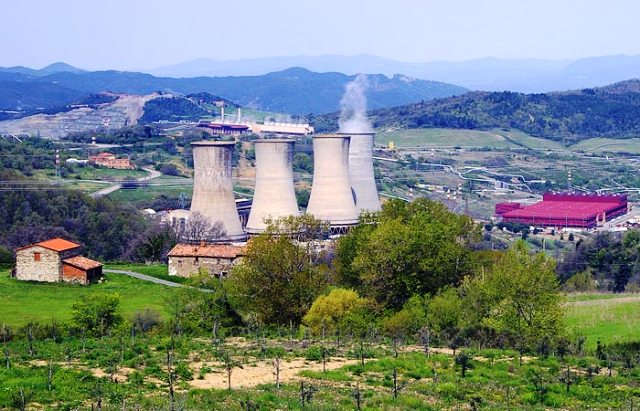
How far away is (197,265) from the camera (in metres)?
32.9

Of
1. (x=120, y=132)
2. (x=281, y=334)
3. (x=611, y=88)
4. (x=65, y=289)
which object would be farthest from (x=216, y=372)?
(x=611, y=88)

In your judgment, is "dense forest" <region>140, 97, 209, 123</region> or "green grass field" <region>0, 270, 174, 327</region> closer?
"green grass field" <region>0, 270, 174, 327</region>

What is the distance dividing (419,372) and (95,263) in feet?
52.5

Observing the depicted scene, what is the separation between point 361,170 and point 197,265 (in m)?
11.7

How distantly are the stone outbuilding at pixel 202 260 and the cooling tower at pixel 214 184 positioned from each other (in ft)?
15.8

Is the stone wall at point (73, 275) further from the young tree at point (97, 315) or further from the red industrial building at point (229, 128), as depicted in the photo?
the red industrial building at point (229, 128)

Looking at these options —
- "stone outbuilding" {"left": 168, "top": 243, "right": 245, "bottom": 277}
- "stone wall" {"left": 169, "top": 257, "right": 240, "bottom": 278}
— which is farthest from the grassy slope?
"stone wall" {"left": 169, "top": 257, "right": 240, "bottom": 278}

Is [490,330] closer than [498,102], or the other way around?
[490,330]

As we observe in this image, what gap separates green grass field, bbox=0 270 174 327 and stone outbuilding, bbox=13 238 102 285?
0.42 meters

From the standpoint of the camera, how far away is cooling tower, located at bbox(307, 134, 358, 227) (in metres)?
39.0

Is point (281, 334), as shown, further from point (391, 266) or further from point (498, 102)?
point (498, 102)

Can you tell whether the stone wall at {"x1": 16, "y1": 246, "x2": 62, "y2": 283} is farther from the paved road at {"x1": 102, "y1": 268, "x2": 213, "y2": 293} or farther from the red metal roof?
the red metal roof

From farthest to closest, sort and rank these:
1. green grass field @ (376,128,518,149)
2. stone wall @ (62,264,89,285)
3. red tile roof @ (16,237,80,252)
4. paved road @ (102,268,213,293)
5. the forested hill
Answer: the forested hill < green grass field @ (376,128,518,149) < paved road @ (102,268,213,293) < red tile roof @ (16,237,80,252) < stone wall @ (62,264,89,285)

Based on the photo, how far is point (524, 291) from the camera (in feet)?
63.7
